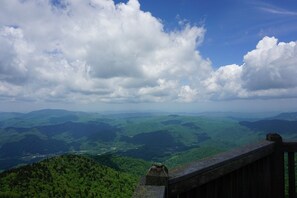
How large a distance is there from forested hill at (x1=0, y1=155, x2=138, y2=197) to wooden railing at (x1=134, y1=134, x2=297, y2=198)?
206 ft

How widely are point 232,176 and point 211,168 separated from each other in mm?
710

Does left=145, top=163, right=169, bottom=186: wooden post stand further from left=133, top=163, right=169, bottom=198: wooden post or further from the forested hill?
the forested hill

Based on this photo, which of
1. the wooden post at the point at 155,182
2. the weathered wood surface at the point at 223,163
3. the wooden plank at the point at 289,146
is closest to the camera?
the wooden post at the point at 155,182


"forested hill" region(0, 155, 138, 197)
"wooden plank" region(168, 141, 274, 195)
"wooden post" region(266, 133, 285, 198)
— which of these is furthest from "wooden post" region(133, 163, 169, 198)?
"forested hill" region(0, 155, 138, 197)

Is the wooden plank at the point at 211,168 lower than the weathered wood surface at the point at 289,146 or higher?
lower

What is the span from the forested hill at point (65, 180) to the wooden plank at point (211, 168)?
6303cm

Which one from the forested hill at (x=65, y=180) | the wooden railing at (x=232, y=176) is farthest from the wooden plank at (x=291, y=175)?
the forested hill at (x=65, y=180)

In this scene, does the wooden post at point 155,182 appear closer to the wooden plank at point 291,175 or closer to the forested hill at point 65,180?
the wooden plank at point 291,175

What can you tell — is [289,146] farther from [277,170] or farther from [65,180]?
[65,180]

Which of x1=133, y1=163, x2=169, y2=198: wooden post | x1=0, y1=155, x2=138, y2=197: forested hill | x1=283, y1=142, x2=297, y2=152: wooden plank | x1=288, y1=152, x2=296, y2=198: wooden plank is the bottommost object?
x1=0, y1=155, x2=138, y2=197: forested hill

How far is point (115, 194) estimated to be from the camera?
71.4 m

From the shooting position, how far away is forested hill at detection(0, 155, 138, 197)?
6500 cm

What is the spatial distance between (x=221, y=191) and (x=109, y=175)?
3297 inches

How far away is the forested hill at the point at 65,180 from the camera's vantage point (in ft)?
213
